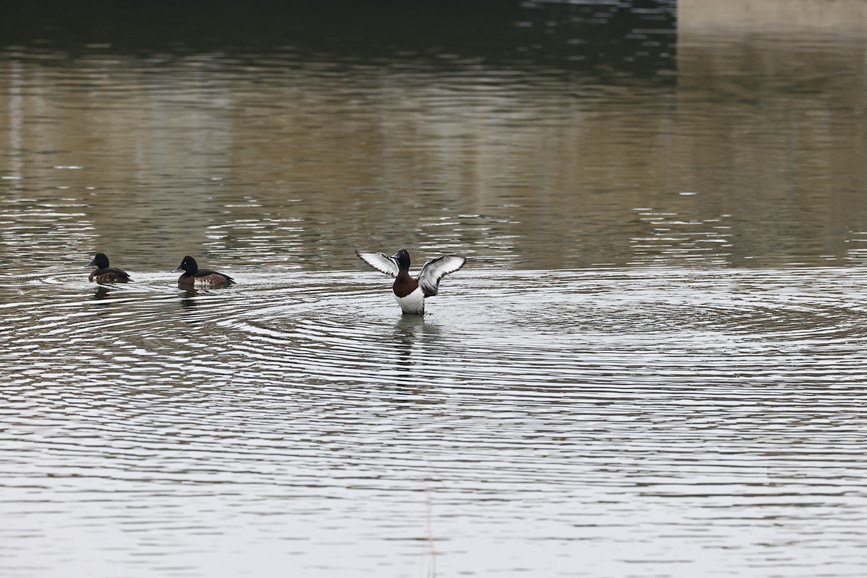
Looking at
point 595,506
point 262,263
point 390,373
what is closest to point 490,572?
point 595,506

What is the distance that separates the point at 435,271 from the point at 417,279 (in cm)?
19

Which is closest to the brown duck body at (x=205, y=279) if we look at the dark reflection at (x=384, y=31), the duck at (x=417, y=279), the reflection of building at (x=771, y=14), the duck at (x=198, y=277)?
the duck at (x=198, y=277)

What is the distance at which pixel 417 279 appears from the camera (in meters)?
18.0

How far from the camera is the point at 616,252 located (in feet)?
72.4

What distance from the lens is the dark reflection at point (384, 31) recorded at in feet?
181

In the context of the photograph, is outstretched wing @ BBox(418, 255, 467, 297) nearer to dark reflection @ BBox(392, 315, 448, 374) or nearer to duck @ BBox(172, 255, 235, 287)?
dark reflection @ BBox(392, 315, 448, 374)

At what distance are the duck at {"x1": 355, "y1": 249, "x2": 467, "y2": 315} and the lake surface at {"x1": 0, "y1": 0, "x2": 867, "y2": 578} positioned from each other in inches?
7.5

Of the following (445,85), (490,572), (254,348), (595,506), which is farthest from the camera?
(445,85)

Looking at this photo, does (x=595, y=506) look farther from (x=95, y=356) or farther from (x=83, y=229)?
(x=83, y=229)

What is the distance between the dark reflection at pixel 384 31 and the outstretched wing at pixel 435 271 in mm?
31150

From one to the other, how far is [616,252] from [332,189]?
7.75 metres

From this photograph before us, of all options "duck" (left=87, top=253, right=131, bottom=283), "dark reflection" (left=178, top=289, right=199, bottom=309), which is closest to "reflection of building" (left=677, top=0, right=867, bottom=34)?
"duck" (left=87, top=253, right=131, bottom=283)

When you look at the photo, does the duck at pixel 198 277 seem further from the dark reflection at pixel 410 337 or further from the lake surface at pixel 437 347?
the dark reflection at pixel 410 337

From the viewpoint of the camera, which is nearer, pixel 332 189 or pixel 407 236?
pixel 407 236
